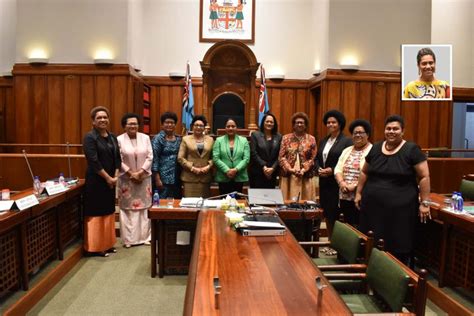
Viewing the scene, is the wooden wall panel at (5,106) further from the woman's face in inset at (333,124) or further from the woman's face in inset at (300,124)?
the woman's face in inset at (333,124)

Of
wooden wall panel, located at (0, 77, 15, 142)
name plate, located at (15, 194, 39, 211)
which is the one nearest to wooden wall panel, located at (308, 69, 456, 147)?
name plate, located at (15, 194, 39, 211)

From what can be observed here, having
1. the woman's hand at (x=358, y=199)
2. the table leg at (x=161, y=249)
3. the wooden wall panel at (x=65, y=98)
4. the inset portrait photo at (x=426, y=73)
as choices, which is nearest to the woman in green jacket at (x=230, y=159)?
the table leg at (x=161, y=249)

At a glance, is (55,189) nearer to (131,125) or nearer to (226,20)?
(131,125)

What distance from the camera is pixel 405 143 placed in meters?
3.05

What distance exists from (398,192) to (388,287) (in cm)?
132

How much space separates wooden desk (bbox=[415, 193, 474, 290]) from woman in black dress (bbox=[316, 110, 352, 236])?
2.75 ft

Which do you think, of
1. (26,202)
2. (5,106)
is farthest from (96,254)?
(5,106)

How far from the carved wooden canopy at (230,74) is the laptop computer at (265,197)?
468 cm

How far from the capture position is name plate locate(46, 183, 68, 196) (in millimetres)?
3691

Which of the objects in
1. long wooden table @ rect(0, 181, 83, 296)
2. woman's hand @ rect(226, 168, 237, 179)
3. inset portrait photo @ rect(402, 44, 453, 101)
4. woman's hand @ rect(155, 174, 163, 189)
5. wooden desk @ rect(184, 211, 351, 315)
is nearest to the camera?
wooden desk @ rect(184, 211, 351, 315)

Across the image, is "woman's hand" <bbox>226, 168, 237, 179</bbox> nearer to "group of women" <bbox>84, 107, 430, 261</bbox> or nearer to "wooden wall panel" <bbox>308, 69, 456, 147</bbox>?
"group of women" <bbox>84, 107, 430, 261</bbox>

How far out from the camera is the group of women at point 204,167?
3.87m

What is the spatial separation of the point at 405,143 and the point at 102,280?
2.83 metres

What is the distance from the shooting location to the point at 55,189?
3795 millimetres
